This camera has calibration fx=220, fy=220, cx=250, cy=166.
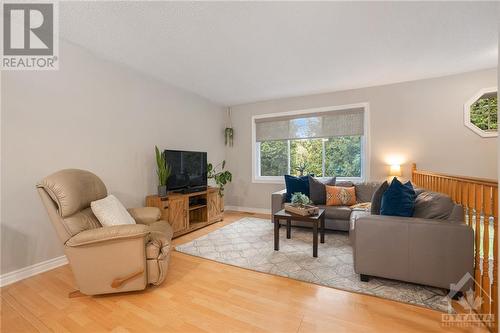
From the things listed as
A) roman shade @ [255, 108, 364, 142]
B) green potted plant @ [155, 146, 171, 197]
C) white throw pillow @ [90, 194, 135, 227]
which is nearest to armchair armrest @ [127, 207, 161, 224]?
white throw pillow @ [90, 194, 135, 227]

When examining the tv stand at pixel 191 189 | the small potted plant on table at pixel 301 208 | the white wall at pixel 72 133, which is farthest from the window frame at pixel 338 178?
the white wall at pixel 72 133

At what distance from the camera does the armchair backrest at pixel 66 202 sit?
1792 mm

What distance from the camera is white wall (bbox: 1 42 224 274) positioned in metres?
2.15

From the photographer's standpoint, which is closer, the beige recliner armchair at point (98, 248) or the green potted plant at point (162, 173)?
the beige recliner armchair at point (98, 248)

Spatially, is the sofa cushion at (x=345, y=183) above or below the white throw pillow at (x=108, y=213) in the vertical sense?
above

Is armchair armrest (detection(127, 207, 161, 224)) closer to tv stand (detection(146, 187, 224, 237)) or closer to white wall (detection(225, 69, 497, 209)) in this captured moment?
tv stand (detection(146, 187, 224, 237))

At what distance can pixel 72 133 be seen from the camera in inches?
102

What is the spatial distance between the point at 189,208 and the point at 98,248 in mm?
1908

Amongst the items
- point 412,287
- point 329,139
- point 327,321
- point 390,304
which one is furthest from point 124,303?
point 329,139

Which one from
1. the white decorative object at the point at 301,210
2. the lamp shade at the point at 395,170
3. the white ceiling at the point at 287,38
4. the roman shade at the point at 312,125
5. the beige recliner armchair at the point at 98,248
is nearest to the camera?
the beige recliner armchair at the point at 98,248

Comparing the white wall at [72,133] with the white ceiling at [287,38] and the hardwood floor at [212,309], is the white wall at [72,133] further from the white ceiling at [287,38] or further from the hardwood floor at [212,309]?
the hardwood floor at [212,309]

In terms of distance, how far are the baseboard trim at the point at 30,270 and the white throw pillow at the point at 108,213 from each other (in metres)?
0.98

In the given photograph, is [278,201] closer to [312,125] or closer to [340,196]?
[340,196]

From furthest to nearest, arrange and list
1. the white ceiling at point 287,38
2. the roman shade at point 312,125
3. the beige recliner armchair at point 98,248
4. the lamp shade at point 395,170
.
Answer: the roman shade at point 312,125
the lamp shade at point 395,170
the white ceiling at point 287,38
the beige recliner armchair at point 98,248
